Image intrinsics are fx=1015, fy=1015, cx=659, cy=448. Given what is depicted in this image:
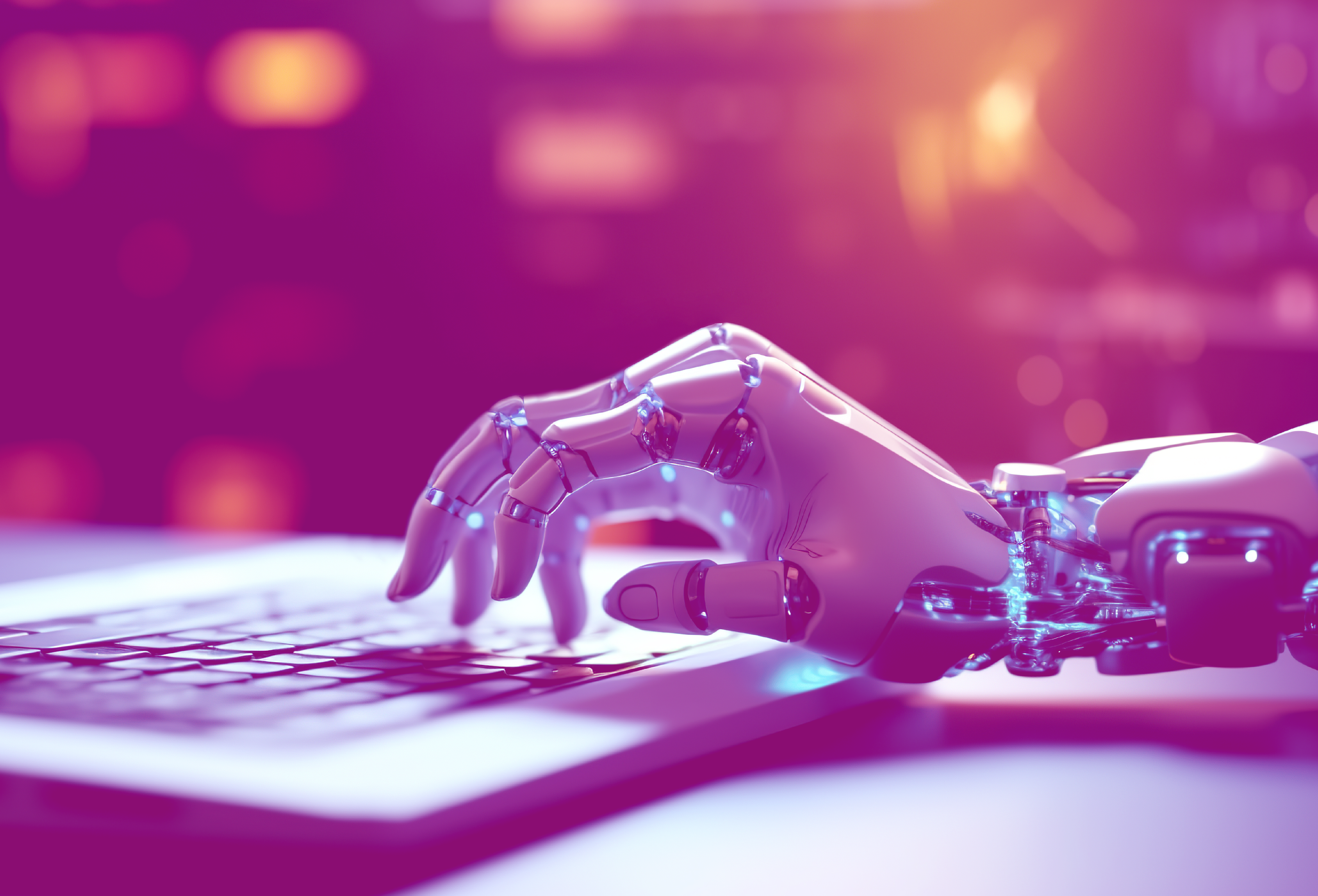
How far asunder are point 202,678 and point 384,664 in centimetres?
9

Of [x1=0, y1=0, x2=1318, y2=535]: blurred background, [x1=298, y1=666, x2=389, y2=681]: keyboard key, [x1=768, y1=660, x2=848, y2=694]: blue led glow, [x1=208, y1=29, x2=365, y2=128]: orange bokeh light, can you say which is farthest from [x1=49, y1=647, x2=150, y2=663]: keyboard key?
[x1=208, y1=29, x2=365, y2=128]: orange bokeh light

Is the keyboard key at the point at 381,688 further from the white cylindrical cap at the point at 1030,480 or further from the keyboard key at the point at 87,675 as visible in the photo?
the white cylindrical cap at the point at 1030,480

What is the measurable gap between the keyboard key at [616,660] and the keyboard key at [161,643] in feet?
0.74

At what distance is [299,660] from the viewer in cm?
54

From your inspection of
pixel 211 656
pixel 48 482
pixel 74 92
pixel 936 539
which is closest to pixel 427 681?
pixel 211 656

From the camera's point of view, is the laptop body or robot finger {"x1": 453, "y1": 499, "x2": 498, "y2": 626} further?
robot finger {"x1": 453, "y1": 499, "x2": 498, "y2": 626}

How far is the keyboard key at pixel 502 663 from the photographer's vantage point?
0.53 meters

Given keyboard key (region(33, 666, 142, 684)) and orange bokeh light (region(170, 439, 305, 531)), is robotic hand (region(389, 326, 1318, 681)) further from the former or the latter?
orange bokeh light (region(170, 439, 305, 531))

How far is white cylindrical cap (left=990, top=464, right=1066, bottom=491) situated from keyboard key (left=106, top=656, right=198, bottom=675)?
0.42 m

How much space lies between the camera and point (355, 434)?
1.92 m

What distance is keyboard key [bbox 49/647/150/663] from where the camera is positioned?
1.74 feet

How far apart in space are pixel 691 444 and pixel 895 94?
4.16ft

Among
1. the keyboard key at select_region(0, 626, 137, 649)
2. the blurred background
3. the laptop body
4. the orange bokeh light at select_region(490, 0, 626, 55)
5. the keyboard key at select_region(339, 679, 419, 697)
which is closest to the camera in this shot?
the laptop body

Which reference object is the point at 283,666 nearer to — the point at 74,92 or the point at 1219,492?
the point at 1219,492
